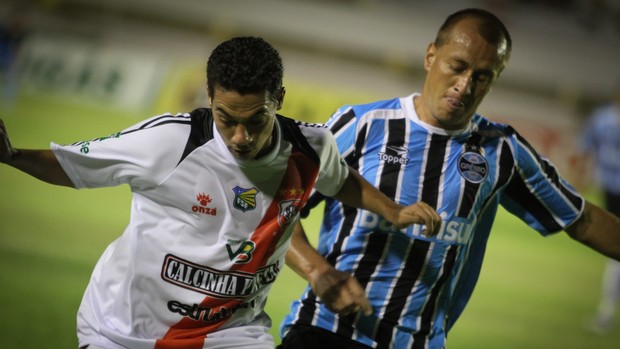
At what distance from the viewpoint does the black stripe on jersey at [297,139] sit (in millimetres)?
3115

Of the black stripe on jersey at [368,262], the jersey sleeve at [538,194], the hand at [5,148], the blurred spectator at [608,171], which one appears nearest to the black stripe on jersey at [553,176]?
the jersey sleeve at [538,194]

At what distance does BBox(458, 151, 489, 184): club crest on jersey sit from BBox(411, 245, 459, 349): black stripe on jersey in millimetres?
292

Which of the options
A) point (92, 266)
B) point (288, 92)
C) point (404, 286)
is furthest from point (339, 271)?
point (288, 92)

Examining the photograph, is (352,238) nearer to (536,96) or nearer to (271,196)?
(271,196)

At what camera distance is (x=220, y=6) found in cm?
1666

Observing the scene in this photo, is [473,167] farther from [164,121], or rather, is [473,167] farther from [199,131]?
[164,121]

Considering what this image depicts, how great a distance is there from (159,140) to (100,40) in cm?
1182

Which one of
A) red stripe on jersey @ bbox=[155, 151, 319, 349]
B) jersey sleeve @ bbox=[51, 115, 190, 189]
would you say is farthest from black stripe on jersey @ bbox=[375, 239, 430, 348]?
jersey sleeve @ bbox=[51, 115, 190, 189]

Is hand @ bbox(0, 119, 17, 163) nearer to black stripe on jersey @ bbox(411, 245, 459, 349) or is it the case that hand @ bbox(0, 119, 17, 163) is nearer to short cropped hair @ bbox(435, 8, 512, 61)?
black stripe on jersey @ bbox(411, 245, 459, 349)

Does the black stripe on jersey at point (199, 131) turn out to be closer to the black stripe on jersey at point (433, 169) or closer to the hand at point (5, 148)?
the hand at point (5, 148)

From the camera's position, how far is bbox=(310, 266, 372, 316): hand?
301 cm

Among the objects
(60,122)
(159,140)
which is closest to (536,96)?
(60,122)

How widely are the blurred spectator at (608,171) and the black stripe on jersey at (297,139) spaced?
5030mm

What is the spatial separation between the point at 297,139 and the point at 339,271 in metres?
0.51
